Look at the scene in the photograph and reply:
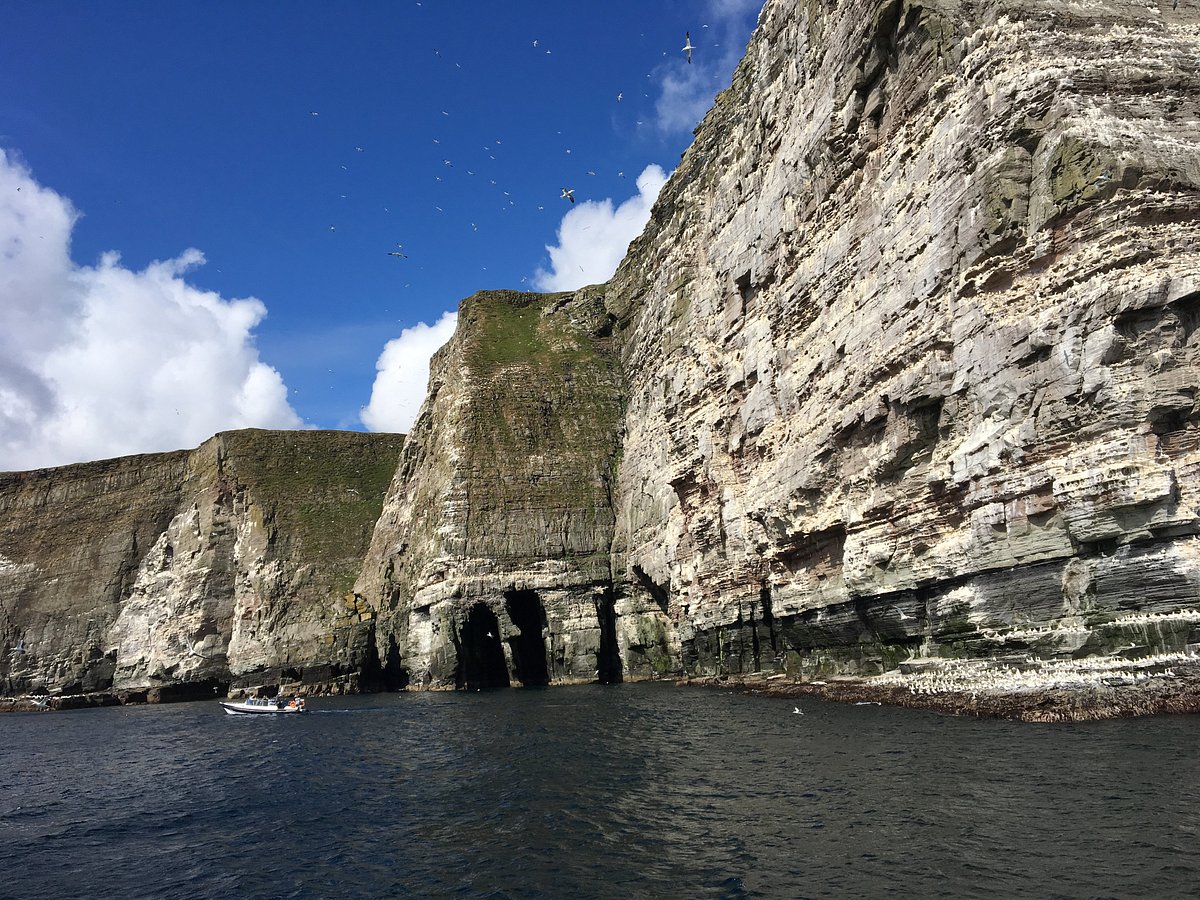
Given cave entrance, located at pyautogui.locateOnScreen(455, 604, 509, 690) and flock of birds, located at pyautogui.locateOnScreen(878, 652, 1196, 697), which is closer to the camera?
flock of birds, located at pyautogui.locateOnScreen(878, 652, 1196, 697)

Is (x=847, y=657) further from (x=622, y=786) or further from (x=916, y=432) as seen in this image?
(x=622, y=786)

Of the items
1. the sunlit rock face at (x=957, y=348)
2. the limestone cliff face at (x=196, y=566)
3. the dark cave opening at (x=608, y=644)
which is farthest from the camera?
the limestone cliff face at (x=196, y=566)

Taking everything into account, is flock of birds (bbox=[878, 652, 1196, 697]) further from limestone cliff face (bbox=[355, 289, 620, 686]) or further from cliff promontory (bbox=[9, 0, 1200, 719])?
limestone cliff face (bbox=[355, 289, 620, 686])

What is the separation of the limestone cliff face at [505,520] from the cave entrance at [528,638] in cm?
12

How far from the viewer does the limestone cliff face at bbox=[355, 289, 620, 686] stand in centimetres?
6191

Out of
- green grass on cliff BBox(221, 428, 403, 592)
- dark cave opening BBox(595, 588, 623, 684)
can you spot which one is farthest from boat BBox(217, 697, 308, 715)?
green grass on cliff BBox(221, 428, 403, 592)

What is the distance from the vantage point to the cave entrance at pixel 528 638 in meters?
62.1

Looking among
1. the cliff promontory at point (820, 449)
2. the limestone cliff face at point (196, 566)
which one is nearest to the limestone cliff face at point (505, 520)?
the cliff promontory at point (820, 449)

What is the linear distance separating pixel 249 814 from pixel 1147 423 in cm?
2746

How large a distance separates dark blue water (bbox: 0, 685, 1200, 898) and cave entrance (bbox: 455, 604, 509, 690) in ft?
102

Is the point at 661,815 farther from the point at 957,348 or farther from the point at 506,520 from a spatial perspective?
the point at 506,520

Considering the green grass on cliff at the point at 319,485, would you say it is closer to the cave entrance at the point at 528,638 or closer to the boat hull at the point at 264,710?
the cave entrance at the point at 528,638

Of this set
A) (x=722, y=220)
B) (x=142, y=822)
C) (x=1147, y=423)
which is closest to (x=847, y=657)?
(x=1147, y=423)

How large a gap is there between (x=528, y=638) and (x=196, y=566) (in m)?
43.7
